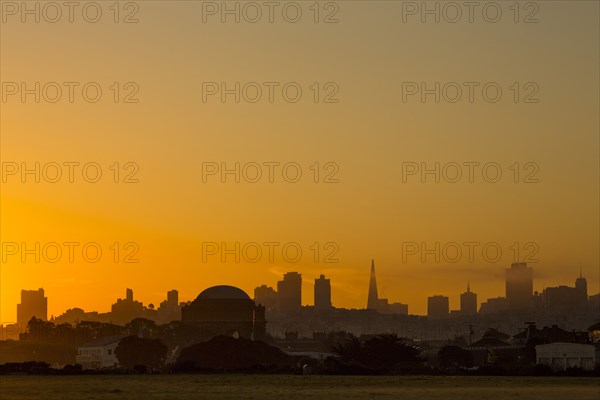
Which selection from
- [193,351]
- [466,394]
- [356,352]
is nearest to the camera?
[466,394]

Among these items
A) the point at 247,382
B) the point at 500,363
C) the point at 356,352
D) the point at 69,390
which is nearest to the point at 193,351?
the point at 356,352

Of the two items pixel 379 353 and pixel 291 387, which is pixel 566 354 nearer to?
pixel 379 353

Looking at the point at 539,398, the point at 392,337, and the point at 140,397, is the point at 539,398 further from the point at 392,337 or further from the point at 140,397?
the point at 392,337

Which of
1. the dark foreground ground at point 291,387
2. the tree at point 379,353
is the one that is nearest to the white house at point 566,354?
the tree at point 379,353

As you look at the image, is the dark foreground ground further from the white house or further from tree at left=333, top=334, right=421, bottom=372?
the white house

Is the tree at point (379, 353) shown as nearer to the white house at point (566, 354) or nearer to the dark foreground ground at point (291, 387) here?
the white house at point (566, 354)

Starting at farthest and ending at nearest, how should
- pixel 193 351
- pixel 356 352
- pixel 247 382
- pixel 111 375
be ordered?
pixel 193 351
pixel 356 352
pixel 111 375
pixel 247 382

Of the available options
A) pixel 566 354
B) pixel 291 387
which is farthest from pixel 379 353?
pixel 291 387
